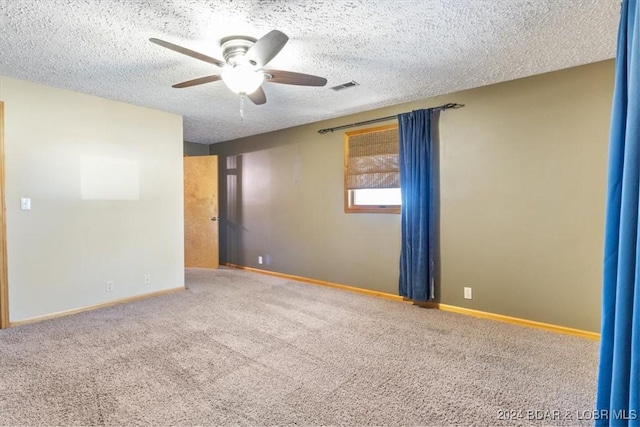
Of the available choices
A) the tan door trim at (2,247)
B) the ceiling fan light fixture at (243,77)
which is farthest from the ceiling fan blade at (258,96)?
the tan door trim at (2,247)

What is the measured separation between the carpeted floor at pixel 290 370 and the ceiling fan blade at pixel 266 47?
2.18 meters

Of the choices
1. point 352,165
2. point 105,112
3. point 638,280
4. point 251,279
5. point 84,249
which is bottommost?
point 251,279

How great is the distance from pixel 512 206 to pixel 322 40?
2.44 metres

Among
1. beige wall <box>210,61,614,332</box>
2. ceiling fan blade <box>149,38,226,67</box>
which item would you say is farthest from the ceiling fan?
beige wall <box>210,61,614,332</box>

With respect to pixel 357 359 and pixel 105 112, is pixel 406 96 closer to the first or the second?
pixel 357 359

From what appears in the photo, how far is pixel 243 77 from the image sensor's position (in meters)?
2.21

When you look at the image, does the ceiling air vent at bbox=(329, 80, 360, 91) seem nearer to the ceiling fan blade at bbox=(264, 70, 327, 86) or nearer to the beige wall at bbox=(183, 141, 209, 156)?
the ceiling fan blade at bbox=(264, 70, 327, 86)

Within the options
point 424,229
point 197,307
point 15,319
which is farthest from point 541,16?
point 15,319

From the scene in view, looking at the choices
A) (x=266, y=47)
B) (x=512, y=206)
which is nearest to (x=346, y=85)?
(x=266, y=47)

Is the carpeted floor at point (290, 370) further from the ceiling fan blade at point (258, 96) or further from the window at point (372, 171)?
the ceiling fan blade at point (258, 96)

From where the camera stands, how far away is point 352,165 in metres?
4.35

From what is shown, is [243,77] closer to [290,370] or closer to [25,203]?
[290,370]

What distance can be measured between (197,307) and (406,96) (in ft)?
11.3

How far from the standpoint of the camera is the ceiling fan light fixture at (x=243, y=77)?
2213mm
